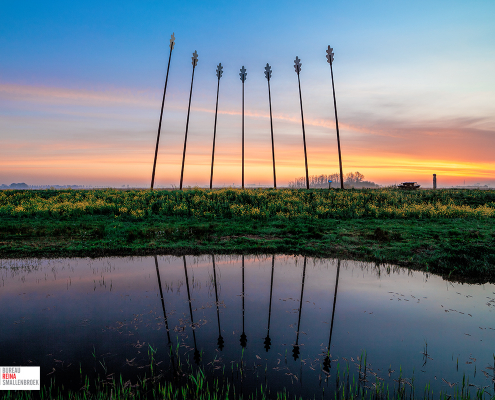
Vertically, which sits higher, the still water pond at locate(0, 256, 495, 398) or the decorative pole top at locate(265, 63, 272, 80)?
the decorative pole top at locate(265, 63, 272, 80)

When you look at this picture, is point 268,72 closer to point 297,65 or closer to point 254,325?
point 297,65

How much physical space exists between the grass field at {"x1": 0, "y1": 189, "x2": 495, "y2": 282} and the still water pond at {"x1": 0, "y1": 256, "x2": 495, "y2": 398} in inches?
125

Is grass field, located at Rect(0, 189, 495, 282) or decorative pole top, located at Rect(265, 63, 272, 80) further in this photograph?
decorative pole top, located at Rect(265, 63, 272, 80)

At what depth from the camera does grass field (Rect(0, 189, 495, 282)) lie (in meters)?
13.6

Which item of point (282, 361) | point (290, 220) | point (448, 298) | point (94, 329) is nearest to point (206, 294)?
point (94, 329)

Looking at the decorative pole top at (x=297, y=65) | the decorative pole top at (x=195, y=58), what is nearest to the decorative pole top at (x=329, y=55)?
the decorative pole top at (x=297, y=65)

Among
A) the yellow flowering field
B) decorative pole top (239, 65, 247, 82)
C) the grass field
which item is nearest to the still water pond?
the grass field

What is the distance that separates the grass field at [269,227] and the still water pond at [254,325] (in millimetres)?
3171

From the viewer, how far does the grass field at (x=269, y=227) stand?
1361 centimetres

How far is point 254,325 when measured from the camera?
21.9 ft

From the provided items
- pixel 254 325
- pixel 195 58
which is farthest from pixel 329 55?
pixel 254 325

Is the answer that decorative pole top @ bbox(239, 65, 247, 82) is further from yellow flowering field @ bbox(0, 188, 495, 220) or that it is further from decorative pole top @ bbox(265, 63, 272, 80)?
yellow flowering field @ bbox(0, 188, 495, 220)

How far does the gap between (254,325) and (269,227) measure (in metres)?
12.9

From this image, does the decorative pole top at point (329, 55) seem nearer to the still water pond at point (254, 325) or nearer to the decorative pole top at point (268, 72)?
the decorative pole top at point (268, 72)
